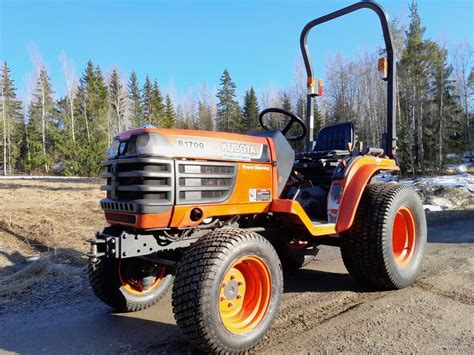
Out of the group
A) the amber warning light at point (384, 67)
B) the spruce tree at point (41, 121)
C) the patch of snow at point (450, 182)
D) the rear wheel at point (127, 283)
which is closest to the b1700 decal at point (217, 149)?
the rear wheel at point (127, 283)

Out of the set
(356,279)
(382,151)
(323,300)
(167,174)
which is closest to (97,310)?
(167,174)

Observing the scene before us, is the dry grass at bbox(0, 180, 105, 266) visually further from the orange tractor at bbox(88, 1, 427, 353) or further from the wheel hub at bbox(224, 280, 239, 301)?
the wheel hub at bbox(224, 280, 239, 301)

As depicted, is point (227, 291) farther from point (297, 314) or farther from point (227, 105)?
point (227, 105)

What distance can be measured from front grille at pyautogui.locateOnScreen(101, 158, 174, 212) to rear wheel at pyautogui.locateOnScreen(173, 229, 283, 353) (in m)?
0.44

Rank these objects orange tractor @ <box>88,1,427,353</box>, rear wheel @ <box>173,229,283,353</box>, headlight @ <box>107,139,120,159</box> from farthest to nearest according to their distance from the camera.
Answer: headlight @ <box>107,139,120,159</box> < orange tractor @ <box>88,1,427,353</box> < rear wheel @ <box>173,229,283,353</box>

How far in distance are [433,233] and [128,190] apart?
629 cm

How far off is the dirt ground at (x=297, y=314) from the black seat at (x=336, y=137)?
4.98ft

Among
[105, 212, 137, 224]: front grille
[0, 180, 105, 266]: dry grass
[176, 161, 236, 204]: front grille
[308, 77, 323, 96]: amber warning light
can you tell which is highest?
[308, 77, 323, 96]: amber warning light

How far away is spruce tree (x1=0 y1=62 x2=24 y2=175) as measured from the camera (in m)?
42.8

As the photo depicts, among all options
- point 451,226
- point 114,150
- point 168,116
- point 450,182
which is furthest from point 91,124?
point 114,150

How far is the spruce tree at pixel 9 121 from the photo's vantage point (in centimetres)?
4278

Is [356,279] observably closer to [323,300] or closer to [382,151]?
[323,300]

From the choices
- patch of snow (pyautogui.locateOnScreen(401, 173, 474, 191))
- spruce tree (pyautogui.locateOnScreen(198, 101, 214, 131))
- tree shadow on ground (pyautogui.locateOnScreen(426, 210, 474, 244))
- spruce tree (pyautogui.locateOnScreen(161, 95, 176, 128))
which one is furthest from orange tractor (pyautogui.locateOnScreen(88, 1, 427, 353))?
spruce tree (pyautogui.locateOnScreen(198, 101, 214, 131))

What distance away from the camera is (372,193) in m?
4.23
